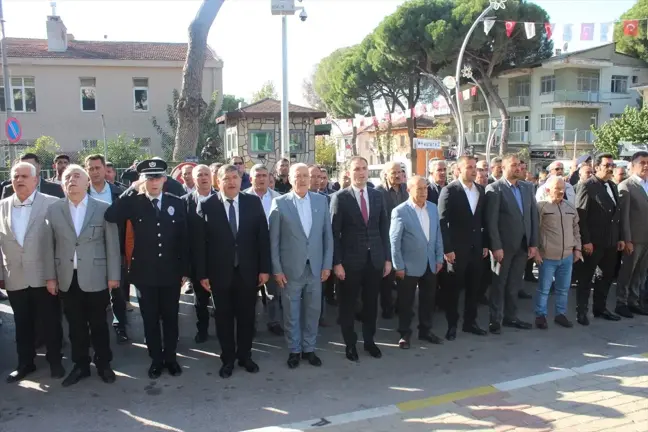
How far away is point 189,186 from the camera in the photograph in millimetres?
8172

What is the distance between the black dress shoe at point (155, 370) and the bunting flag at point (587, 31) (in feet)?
53.8

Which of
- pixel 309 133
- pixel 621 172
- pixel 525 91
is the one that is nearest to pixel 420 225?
pixel 621 172

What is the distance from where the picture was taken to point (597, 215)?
6.77 meters

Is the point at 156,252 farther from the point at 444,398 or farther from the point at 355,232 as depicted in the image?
the point at 444,398

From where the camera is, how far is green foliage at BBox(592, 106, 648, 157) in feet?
103

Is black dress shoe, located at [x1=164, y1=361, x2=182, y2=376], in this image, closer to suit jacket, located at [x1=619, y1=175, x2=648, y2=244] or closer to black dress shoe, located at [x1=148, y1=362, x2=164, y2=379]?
black dress shoe, located at [x1=148, y1=362, x2=164, y2=379]

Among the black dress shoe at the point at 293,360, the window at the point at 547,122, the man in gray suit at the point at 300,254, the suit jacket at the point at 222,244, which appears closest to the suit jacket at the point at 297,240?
the man in gray suit at the point at 300,254

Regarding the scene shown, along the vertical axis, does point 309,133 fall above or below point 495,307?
above

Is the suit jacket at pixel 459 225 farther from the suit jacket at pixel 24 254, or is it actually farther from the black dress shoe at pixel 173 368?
the suit jacket at pixel 24 254

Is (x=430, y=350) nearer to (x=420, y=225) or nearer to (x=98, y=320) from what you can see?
(x=420, y=225)

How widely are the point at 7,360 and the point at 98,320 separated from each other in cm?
138

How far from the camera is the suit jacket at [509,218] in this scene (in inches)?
246

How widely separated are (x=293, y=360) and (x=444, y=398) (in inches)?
59.7

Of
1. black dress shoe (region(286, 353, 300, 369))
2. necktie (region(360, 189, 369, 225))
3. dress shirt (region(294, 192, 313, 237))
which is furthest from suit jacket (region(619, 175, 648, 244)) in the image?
black dress shoe (region(286, 353, 300, 369))
